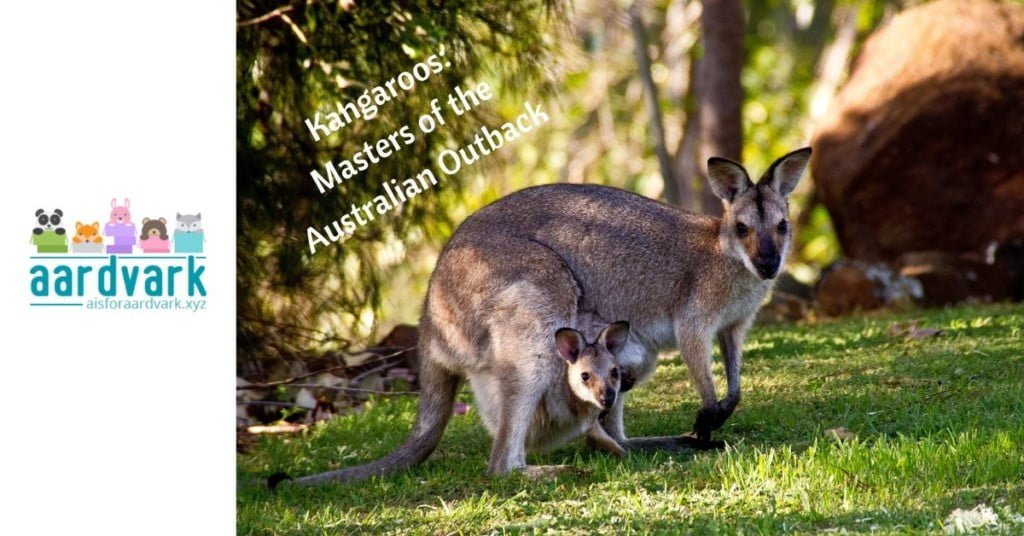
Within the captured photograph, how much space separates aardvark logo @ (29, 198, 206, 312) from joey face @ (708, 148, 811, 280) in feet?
9.38

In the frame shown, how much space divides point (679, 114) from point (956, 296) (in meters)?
7.56

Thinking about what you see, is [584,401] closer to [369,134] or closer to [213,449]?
[213,449]

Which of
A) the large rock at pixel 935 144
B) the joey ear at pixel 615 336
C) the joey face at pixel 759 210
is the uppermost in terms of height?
the large rock at pixel 935 144

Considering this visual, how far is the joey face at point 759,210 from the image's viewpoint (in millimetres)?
6234

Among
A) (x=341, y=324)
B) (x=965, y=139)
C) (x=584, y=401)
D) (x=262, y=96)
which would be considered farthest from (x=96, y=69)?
(x=965, y=139)

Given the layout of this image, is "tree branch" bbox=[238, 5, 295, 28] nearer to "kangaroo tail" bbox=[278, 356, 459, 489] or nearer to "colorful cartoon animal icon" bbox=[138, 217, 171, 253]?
"kangaroo tail" bbox=[278, 356, 459, 489]

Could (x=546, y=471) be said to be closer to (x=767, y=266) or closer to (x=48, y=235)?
(x=767, y=266)

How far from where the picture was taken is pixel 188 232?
429 centimetres

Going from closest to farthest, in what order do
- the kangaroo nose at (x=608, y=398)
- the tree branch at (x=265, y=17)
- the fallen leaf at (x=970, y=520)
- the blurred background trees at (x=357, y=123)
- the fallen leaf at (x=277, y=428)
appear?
the fallen leaf at (x=970, y=520)
the kangaroo nose at (x=608, y=398)
the fallen leaf at (x=277, y=428)
the tree branch at (x=265, y=17)
the blurred background trees at (x=357, y=123)

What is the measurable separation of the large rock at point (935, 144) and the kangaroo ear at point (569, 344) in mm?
6208

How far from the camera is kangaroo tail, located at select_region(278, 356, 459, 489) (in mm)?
6023

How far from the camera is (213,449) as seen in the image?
430 centimetres

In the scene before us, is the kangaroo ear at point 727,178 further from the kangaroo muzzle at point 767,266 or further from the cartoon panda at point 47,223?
the cartoon panda at point 47,223

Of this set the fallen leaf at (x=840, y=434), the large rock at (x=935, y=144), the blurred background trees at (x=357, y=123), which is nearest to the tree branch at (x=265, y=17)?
the blurred background trees at (x=357, y=123)
